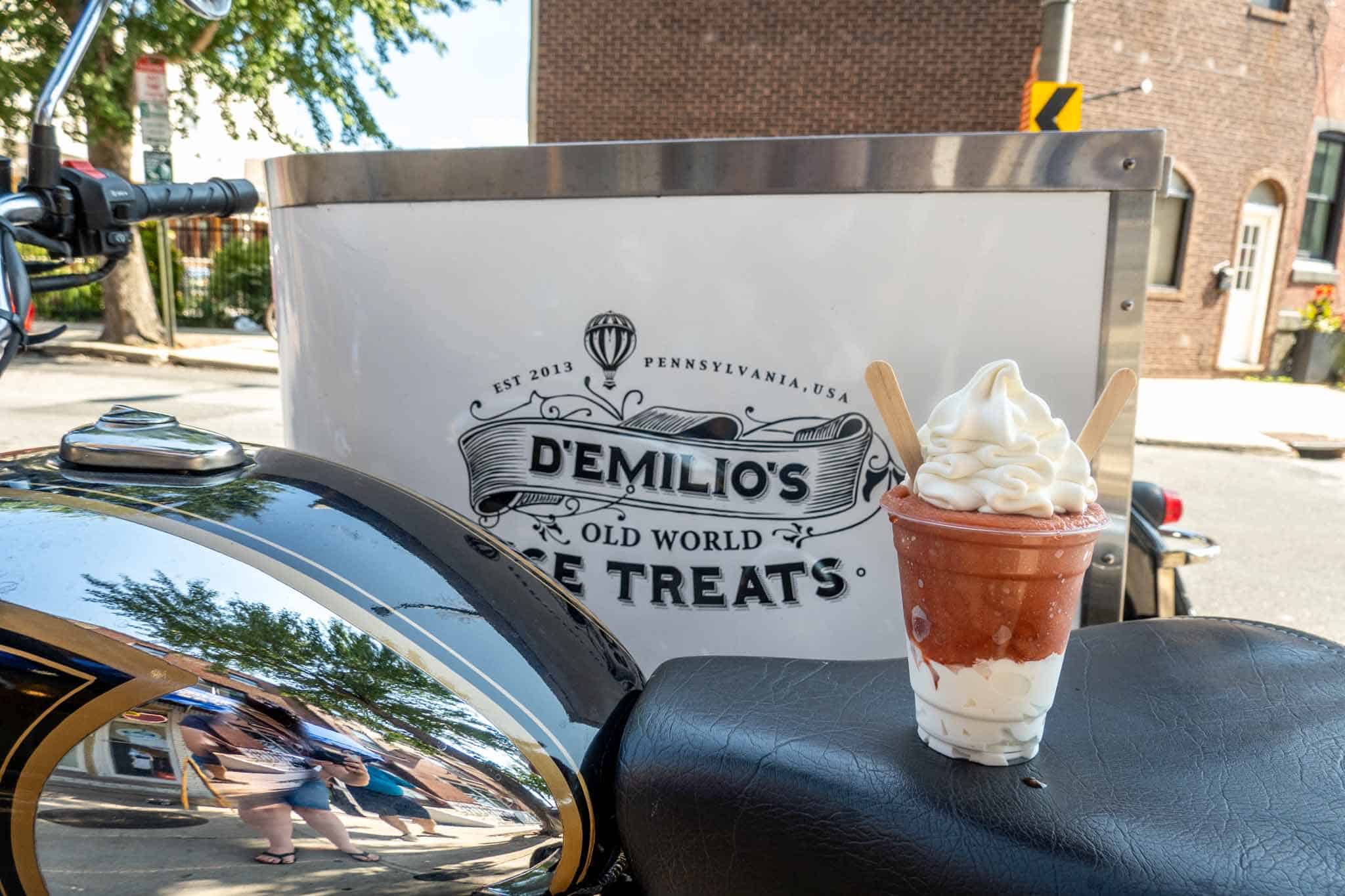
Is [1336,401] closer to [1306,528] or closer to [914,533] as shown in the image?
[1306,528]

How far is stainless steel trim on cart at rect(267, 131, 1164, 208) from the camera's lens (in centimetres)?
142

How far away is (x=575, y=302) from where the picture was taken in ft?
5.37

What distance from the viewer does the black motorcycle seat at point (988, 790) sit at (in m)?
0.74

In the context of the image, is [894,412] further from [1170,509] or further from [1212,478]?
[1212,478]

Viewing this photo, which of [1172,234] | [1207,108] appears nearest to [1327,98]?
[1207,108]

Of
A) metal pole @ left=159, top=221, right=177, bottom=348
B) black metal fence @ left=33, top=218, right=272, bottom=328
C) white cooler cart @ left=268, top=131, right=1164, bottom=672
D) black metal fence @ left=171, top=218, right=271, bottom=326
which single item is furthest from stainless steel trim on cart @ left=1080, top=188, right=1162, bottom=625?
black metal fence @ left=171, top=218, right=271, bottom=326

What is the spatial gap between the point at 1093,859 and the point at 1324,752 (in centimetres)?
31

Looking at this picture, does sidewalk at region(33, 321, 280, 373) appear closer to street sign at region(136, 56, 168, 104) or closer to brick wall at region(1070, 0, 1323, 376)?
street sign at region(136, 56, 168, 104)

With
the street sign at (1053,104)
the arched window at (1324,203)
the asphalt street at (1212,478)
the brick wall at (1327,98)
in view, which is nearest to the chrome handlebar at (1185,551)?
the asphalt street at (1212,478)

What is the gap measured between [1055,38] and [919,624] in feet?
22.0

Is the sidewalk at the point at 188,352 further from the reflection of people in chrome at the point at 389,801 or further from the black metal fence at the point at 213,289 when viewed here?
the reflection of people in chrome at the point at 389,801

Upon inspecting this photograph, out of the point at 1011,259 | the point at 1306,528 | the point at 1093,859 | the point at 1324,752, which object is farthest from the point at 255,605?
the point at 1306,528

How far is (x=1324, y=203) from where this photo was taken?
49.0 feet

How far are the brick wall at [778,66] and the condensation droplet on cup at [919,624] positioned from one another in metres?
12.5
